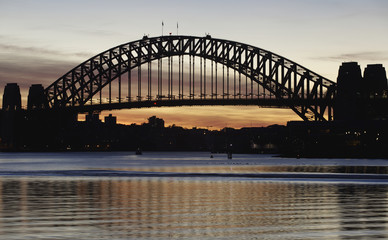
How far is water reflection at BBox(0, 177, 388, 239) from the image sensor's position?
51.6 feet

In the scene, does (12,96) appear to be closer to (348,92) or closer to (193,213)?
(348,92)

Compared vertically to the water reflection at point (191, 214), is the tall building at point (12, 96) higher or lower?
higher

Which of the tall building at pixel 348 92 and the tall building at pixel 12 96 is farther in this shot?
the tall building at pixel 12 96

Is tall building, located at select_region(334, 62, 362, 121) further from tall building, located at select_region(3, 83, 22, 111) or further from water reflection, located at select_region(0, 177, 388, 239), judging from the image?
water reflection, located at select_region(0, 177, 388, 239)

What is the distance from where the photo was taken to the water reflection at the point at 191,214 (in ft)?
51.6

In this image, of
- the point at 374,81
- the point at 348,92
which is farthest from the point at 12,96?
the point at 374,81

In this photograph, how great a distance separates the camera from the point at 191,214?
19.7 metres

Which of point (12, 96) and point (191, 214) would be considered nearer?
point (191, 214)

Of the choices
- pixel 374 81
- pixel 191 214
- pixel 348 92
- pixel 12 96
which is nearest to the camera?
pixel 191 214

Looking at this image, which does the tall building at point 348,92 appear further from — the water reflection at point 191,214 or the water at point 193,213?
the water reflection at point 191,214

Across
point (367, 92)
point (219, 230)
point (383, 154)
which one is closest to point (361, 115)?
point (367, 92)

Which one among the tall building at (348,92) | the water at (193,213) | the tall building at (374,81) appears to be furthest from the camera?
the tall building at (374,81)

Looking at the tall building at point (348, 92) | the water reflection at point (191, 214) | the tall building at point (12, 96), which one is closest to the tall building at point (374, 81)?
the tall building at point (348, 92)

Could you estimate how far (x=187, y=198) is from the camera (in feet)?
83.0
